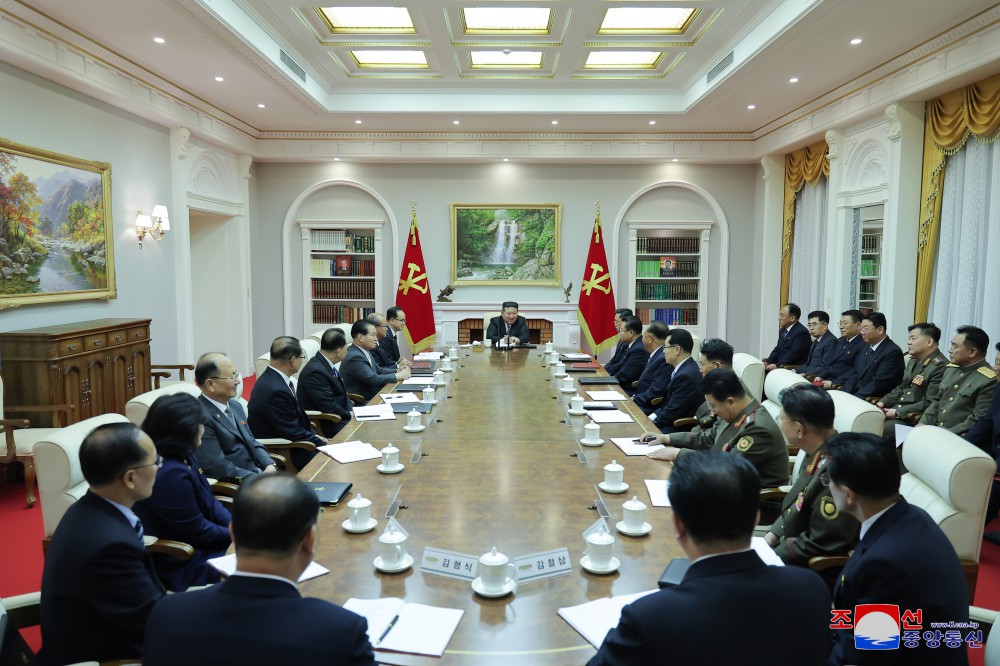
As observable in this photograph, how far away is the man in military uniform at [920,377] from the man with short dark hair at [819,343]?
Result: 1464mm

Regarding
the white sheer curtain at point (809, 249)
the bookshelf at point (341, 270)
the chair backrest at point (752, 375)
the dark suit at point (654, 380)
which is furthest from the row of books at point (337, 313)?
the chair backrest at point (752, 375)

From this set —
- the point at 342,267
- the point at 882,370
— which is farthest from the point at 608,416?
the point at 342,267

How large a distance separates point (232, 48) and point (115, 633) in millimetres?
5198

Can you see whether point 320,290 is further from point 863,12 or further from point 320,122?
point 863,12

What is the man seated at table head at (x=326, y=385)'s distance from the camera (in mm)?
5070

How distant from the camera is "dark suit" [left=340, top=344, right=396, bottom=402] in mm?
5812

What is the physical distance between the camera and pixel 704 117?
855cm

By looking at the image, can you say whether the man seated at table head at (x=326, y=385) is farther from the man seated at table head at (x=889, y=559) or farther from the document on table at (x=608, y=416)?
the man seated at table head at (x=889, y=559)

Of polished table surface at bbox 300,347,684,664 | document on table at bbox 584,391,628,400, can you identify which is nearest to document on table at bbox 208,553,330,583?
polished table surface at bbox 300,347,684,664

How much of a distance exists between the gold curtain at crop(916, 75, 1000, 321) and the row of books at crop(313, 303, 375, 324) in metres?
7.21

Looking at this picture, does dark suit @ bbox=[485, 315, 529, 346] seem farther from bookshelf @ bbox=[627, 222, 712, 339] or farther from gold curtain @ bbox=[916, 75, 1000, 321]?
gold curtain @ bbox=[916, 75, 1000, 321]

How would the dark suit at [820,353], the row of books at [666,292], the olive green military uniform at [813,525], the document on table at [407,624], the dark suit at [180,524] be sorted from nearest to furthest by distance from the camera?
the document on table at [407,624]
the olive green military uniform at [813,525]
the dark suit at [180,524]
the dark suit at [820,353]
the row of books at [666,292]

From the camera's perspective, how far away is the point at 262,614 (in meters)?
1.30

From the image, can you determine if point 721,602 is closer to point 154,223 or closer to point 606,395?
point 606,395
